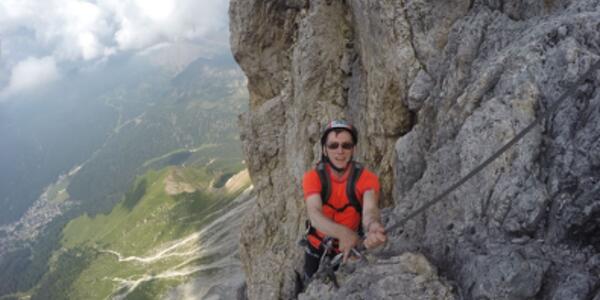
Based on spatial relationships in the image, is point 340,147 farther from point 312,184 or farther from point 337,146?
point 312,184

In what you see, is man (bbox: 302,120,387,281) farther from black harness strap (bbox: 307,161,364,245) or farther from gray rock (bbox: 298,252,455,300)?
gray rock (bbox: 298,252,455,300)

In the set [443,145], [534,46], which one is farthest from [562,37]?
[443,145]

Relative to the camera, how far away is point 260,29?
100 ft

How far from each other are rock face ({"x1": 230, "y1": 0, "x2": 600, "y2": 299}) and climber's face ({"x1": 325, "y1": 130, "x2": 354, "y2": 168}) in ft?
9.26

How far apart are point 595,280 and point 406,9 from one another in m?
12.4

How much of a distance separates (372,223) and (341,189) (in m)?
1.17

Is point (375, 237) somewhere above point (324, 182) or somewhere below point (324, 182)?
below

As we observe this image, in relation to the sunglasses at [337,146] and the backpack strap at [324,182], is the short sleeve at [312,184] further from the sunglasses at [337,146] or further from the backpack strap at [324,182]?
the sunglasses at [337,146]

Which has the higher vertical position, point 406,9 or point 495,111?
point 406,9

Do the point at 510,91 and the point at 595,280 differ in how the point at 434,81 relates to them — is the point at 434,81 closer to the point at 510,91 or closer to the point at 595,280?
the point at 510,91

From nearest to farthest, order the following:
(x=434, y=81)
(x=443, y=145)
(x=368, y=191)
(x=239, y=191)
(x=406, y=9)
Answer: (x=368, y=191) < (x=443, y=145) < (x=434, y=81) < (x=406, y=9) < (x=239, y=191)

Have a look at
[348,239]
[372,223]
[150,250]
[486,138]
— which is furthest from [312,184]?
[150,250]

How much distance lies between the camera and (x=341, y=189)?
938cm

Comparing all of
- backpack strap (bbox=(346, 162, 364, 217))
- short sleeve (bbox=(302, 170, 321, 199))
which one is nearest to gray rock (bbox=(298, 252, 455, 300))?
backpack strap (bbox=(346, 162, 364, 217))
